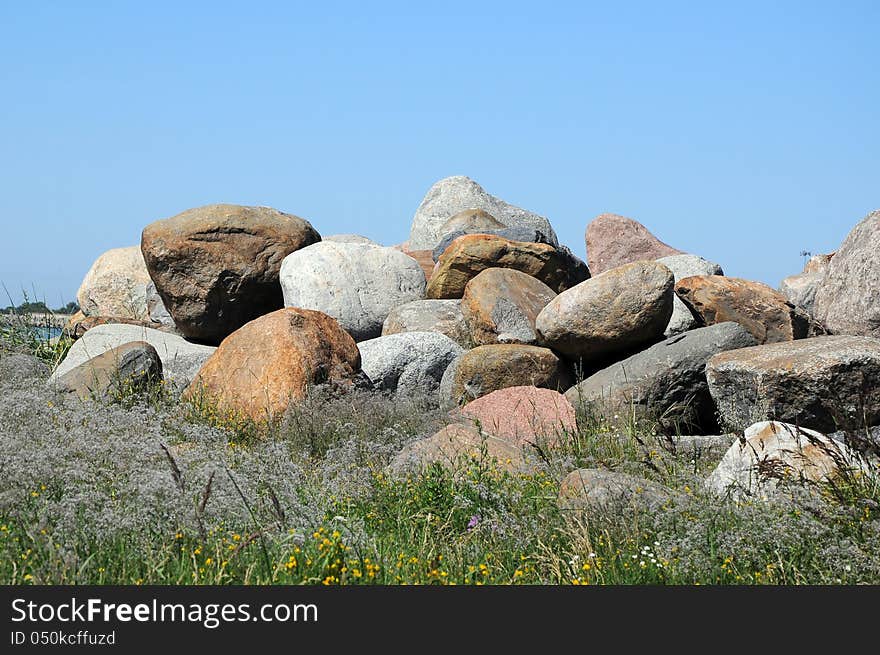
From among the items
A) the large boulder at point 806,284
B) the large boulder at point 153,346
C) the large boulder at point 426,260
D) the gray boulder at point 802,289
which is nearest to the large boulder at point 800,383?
the large boulder at point 806,284

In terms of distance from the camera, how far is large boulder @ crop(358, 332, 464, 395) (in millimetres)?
11273

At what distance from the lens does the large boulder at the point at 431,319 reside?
12.3 meters

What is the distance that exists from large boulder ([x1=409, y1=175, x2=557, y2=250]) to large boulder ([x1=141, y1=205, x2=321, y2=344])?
729 cm

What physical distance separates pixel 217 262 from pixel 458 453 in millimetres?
7498

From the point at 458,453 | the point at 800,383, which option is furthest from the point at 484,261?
the point at 458,453

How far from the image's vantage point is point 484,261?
13102 mm

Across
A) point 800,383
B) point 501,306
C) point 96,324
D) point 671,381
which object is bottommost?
point 800,383

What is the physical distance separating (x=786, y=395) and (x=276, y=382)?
15.7 ft

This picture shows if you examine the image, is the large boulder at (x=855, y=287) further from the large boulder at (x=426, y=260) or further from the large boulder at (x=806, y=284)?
the large boulder at (x=426, y=260)

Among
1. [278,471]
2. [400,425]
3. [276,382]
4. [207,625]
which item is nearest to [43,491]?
[278,471]

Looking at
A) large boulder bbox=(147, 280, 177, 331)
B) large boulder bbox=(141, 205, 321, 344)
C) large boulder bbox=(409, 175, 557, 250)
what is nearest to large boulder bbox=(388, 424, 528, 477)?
large boulder bbox=(141, 205, 321, 344)

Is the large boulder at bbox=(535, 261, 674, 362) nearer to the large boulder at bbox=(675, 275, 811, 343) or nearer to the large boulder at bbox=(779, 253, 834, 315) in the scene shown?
the large boulder at bbox=(675, 275, 811, 343)

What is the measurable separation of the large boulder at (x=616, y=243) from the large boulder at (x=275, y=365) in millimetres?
10601

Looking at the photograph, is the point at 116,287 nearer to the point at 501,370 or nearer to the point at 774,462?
the point at 501,370
